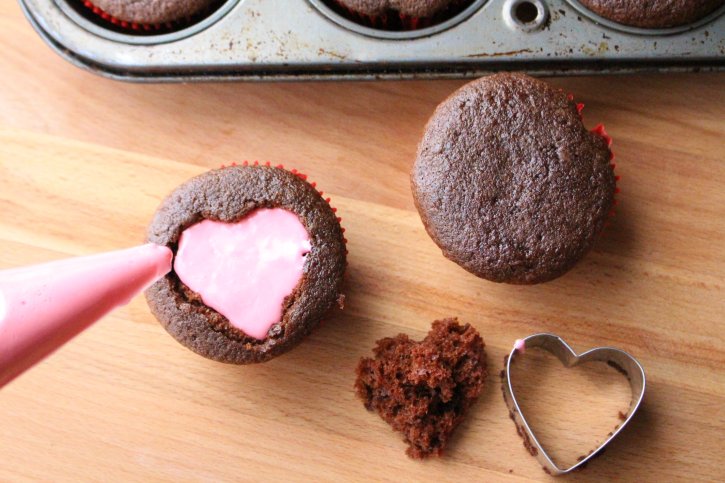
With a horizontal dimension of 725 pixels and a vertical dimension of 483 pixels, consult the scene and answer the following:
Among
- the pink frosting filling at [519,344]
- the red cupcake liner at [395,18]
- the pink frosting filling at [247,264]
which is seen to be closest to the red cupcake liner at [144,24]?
the red cupcake liner at [395,18]

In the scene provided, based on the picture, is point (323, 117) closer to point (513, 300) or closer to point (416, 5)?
point (416, 5)

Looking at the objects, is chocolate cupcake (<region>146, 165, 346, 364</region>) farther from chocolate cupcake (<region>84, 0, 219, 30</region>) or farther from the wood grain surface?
chocolate cupcake (<region>84, 0, 219, 30</region>)

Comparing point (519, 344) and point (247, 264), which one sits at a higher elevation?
point (247, 264)

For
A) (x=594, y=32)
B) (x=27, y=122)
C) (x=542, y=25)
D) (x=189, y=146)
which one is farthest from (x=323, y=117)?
(x=27, y=122)

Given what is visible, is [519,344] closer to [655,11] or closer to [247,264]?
[247,264]

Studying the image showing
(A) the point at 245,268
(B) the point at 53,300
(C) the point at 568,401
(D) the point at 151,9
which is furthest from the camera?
(C) the point at 568,401

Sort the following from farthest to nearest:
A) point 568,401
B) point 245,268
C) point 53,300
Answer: point 568,401 < point 245,268 < point 53,300

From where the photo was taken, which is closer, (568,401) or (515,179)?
(515,179)

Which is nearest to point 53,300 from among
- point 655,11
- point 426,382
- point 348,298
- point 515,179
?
point 348,298
